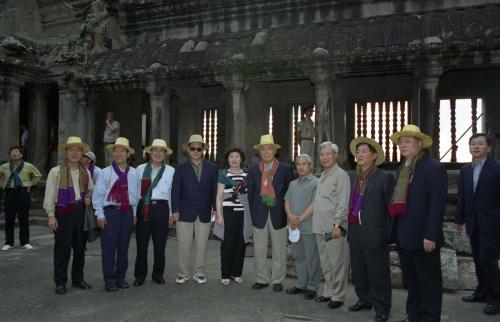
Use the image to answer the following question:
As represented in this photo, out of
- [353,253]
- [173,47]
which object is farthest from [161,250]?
[173,47]

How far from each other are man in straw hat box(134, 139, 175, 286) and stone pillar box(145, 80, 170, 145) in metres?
5.88

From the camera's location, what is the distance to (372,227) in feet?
14.1

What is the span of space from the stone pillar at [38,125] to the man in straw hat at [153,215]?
337 inches

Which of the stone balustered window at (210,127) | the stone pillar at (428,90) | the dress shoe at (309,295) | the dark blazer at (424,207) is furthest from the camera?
the stone balustered window at (210,127)

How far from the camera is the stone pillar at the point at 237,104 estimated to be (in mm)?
10422

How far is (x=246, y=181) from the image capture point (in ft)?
18.6

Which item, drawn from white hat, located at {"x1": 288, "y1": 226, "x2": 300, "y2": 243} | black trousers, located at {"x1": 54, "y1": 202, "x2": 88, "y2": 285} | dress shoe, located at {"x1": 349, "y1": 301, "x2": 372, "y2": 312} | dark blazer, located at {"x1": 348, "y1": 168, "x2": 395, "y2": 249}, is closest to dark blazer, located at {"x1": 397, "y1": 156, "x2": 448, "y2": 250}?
dark blazer, located at {"x1": 348, "y1": 168, "x2": 395, "y2": 249}

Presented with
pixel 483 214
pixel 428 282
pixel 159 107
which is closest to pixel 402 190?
pixel 428 282

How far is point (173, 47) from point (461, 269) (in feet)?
29.6

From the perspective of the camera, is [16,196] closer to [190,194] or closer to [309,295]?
[190,194]

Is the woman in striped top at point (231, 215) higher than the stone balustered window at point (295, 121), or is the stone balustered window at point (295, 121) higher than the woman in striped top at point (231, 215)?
the stone balustered window at point (295, 121)

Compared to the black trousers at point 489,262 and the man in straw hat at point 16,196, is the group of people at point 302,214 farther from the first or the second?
the man in straw hat at point 16,196

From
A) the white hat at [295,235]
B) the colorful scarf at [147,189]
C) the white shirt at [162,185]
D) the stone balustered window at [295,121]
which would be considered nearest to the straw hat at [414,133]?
the white hat at [295,235]

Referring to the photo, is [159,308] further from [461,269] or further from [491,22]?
[491,22]
